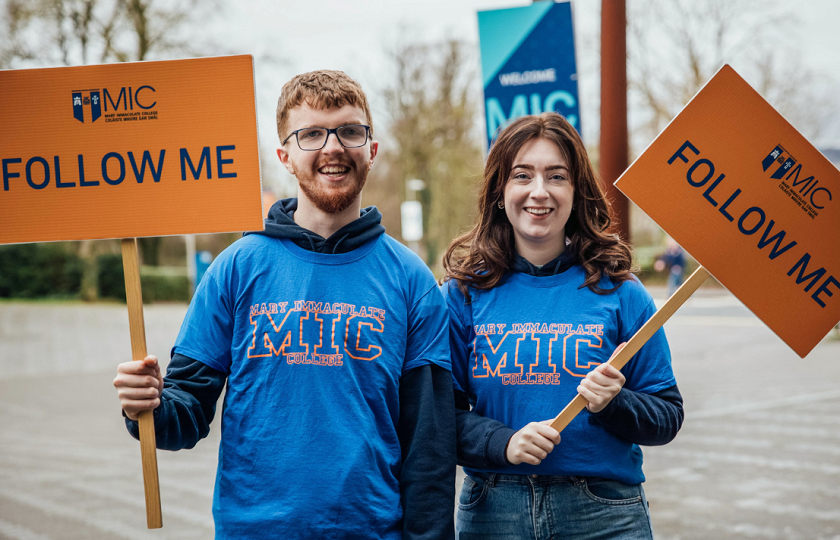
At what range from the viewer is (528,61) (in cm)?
448

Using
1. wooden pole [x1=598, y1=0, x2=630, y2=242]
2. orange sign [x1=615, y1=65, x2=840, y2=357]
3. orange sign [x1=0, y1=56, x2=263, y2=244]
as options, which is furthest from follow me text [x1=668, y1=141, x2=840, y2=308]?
wooden pole [x1=598, y1=0, x2=630, y2=242]

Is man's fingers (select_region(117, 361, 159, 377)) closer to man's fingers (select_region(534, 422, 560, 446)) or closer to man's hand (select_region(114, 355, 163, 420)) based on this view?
man's hand (select_region(114, 355, 163, 420))

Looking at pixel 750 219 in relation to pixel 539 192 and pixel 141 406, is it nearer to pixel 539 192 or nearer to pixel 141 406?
pixel 539 192

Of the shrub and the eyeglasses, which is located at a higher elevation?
the eyeglasses

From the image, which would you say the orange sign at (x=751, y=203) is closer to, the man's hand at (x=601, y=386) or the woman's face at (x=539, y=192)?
the woman's face at (x=539, y=192)

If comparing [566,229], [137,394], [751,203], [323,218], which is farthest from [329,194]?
[751,203]

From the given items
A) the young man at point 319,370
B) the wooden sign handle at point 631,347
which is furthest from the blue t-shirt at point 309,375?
the wooden sign handle at point 631,347

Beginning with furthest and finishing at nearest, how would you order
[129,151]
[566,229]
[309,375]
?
[566,229] < [129,151] < [309,375]

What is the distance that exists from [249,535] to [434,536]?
50 cm

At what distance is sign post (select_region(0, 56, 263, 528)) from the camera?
7.29 ft

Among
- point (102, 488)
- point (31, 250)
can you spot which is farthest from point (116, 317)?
point (102, 488)

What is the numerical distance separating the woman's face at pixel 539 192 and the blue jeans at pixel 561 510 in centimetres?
77

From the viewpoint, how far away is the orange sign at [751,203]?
92.4 inches

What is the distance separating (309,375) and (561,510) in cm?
85
